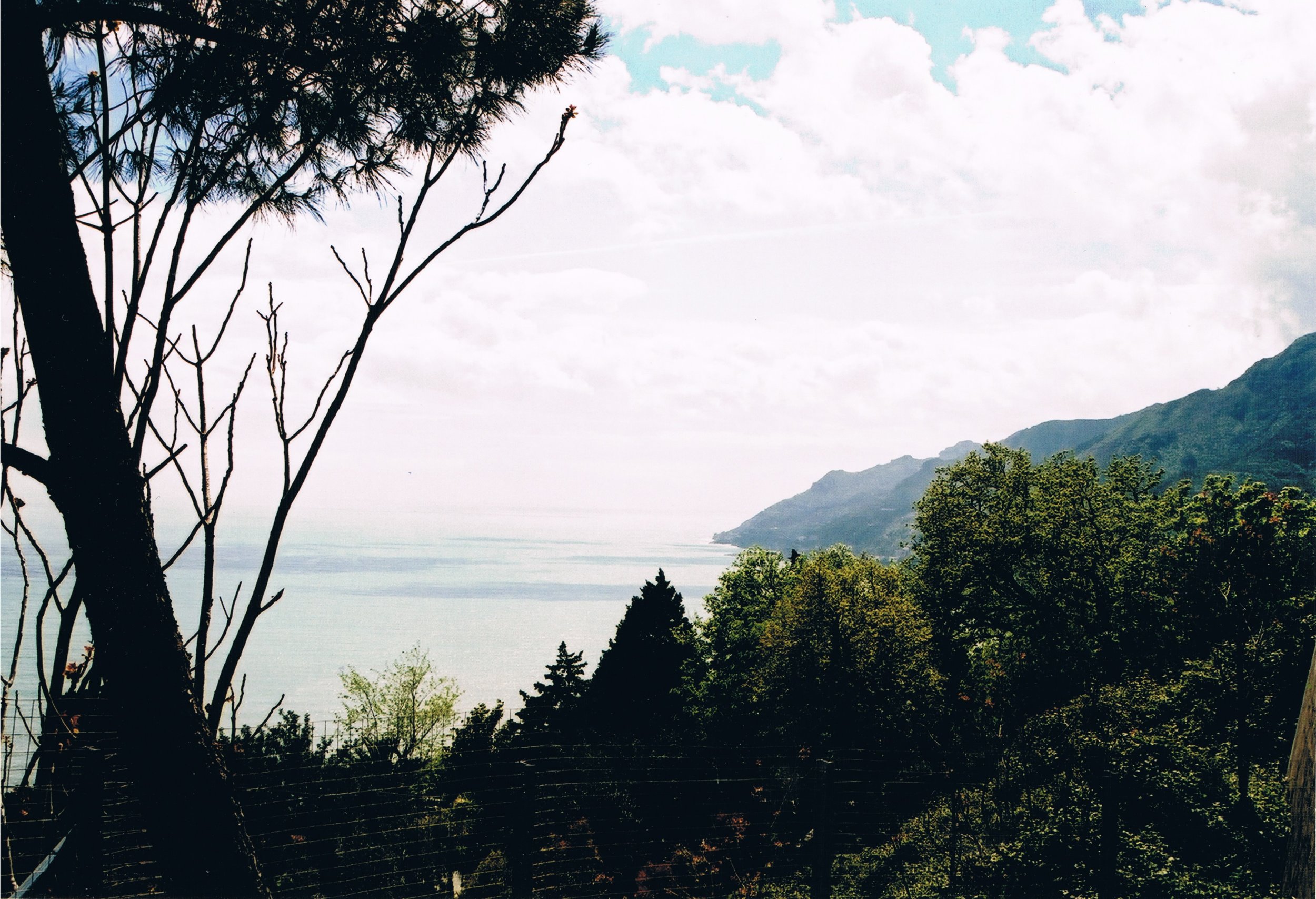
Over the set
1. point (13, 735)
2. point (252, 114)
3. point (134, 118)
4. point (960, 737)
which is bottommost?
point (960, 737)

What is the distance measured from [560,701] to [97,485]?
3171 centimetres

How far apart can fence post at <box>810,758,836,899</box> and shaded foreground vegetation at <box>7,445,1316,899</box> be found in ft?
0.05

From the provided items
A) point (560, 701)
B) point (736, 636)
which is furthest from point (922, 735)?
point (560, 701)

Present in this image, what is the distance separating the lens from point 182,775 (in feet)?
5.55

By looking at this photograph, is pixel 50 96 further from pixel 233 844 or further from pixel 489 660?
pixel 489 660

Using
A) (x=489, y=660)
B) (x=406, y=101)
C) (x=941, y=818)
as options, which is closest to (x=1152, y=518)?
(x=941, y=818)

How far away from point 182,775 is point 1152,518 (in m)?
22.6

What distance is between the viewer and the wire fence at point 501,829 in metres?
2.40

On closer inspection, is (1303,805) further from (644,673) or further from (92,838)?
(644,673)

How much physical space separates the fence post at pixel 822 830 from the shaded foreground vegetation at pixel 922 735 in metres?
0.02

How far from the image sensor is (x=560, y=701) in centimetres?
3170

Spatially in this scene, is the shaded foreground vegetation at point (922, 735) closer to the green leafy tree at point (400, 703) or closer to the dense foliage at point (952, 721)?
the dense foliage at point (952, 721)

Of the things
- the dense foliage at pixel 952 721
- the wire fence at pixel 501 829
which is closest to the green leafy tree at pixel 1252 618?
the dense foliage at pixel 952 721

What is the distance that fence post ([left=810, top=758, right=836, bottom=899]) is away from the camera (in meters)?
4.46
